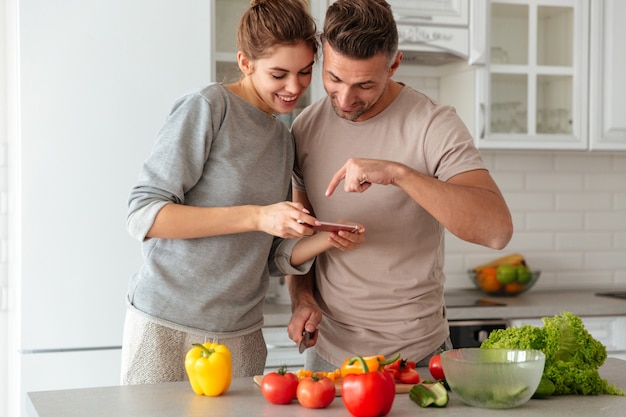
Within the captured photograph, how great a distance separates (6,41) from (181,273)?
189 cm

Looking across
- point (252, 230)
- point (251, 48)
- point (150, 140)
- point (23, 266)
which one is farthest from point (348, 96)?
point (23, 266)

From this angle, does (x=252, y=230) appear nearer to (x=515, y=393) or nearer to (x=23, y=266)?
(x=515, y=393)

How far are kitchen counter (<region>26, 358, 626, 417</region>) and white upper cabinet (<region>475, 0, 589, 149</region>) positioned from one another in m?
2.10

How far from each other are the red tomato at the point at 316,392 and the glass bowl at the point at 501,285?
2.28 m

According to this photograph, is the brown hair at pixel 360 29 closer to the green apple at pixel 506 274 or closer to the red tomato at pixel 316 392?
the red tomato at pixel 316 392

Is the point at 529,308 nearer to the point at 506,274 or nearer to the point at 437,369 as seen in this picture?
the point at 506,274

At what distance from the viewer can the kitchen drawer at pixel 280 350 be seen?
3354 mm

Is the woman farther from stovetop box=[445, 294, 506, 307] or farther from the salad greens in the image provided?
stovetop box=[445, 294, 506, 307]

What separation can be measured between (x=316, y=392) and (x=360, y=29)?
35.9 inches

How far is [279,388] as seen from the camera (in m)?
1.80

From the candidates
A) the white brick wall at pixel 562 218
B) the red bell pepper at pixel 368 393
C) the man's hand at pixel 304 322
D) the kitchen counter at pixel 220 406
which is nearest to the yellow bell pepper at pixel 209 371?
the kitchen counter at pixel 220 406

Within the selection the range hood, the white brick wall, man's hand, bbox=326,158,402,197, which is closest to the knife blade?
man's hand, bbox=326,158,402,197

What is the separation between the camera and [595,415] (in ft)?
5.69

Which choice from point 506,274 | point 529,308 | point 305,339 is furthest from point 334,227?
point 506,274
